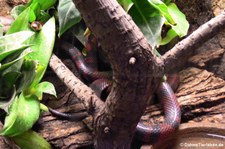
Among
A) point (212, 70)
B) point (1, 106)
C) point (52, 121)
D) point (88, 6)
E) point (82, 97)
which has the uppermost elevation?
point (88, 6)

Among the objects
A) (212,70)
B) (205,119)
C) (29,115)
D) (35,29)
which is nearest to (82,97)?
(29,115)

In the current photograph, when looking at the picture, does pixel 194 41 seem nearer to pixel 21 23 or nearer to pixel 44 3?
pixel 21 23

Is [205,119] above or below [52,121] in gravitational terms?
below

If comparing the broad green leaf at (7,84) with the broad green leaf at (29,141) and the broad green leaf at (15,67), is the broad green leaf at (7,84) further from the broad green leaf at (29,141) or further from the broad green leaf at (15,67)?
the broad green leaf at (29,141)

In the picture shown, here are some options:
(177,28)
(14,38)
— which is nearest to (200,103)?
(177,28)

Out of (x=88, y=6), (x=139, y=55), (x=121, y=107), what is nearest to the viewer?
(x=88, y=6)

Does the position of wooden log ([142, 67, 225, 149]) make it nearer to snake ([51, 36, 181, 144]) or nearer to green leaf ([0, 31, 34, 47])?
snake ([51, 36, 181, 144])

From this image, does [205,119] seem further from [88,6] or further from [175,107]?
[88,6]

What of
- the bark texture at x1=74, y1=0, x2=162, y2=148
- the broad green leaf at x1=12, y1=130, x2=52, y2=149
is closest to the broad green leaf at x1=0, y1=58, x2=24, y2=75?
the broad green leaf at x1=12, y1=130, x2=52, y2=149
